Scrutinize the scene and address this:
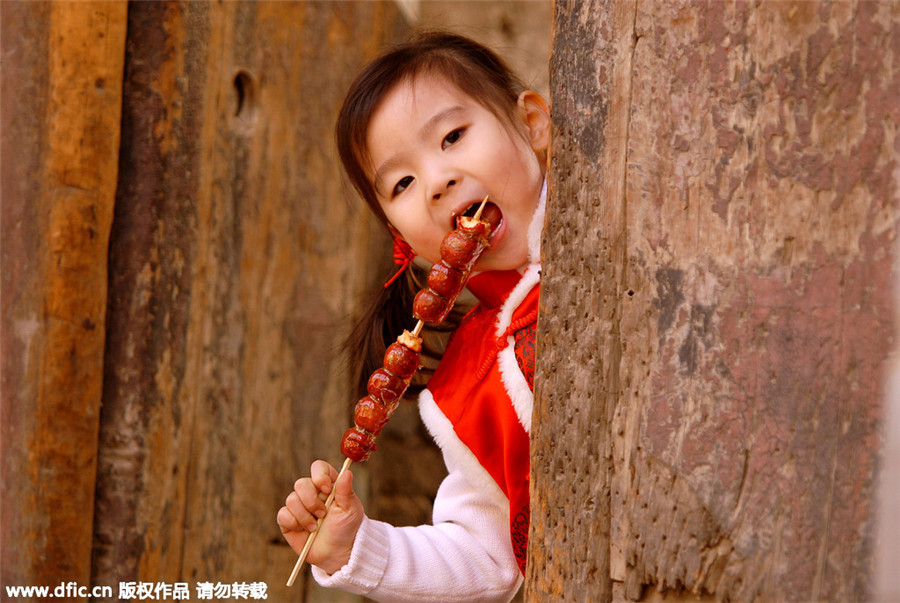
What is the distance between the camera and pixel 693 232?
1.03 m

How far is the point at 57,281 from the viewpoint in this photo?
2.21m

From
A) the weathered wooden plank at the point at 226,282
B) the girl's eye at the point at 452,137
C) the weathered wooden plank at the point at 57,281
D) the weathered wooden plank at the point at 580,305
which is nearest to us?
the weathered wooden plank at the point at 580,305

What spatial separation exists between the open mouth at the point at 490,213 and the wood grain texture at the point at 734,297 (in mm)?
426


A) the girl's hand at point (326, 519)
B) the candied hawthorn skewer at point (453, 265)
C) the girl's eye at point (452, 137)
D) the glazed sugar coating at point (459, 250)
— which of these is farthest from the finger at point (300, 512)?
the girl's eye at point (452, 137)

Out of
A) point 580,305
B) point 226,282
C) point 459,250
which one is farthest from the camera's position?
point 226,282

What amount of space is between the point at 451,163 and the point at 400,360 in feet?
1.14

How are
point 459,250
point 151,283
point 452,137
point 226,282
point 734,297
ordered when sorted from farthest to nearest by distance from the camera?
point 226,282, point 151,283, point 452,137, point 459,250, point 734,297

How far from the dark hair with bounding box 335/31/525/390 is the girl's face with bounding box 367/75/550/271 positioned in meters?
0.02

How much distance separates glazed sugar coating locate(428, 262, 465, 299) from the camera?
153cm

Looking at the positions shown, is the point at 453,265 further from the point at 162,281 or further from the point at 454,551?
the point at 162,281

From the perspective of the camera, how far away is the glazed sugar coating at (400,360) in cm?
154

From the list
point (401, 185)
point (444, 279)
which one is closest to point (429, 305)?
point (444, 279)

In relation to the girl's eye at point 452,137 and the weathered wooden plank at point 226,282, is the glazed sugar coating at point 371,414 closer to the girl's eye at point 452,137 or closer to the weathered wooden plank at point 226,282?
the girl's eye at point 452,137

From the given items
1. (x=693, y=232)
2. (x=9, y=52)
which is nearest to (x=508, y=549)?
Answer: (x=693, y=232)
